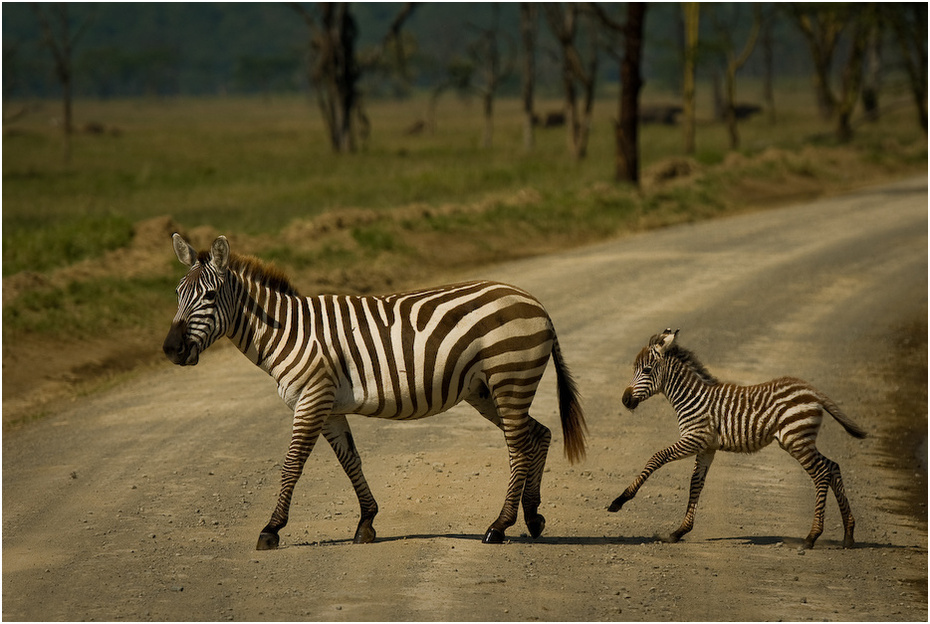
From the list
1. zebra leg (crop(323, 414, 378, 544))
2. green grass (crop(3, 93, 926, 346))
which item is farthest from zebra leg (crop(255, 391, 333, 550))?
green grass (crop(3, 93, 926, 346))

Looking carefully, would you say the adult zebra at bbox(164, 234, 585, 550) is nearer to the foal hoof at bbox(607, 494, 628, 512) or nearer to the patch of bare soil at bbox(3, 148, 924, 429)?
the foal hoof at bbox(607, 494, 628, 512)

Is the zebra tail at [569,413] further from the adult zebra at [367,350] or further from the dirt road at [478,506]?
the dirt road at [478,506]

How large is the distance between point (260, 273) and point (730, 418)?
11.0 feet

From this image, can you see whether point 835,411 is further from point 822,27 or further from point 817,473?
point 822,27

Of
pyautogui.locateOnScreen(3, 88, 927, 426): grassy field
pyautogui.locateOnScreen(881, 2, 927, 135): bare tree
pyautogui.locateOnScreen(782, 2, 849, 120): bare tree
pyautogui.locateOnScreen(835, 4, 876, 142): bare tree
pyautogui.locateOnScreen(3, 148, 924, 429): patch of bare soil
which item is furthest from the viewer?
pyautogui.locateOnScreen(782, 2, 849, 120): bare tree

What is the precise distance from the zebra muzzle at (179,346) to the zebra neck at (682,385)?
325cm

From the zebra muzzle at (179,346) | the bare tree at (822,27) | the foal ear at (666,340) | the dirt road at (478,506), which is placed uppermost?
the bare tree at (822,27)

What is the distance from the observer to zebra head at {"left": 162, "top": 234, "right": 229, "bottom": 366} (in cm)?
707

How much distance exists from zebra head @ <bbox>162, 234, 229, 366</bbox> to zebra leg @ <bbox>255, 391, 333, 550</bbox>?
755 millimetres

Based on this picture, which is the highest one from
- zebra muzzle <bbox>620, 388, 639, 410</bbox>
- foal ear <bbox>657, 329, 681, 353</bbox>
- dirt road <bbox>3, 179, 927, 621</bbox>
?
foal ear <bbox>657, 329, 681, 353</bbox>

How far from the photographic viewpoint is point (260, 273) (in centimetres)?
756

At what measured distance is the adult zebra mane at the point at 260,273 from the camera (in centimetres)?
748

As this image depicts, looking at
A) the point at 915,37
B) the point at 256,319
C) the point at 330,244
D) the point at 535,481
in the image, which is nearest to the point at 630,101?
the point at 330,244

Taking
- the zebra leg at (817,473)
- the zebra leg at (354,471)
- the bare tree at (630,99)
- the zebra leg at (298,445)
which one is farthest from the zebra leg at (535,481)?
the bare tree at (630,99)
